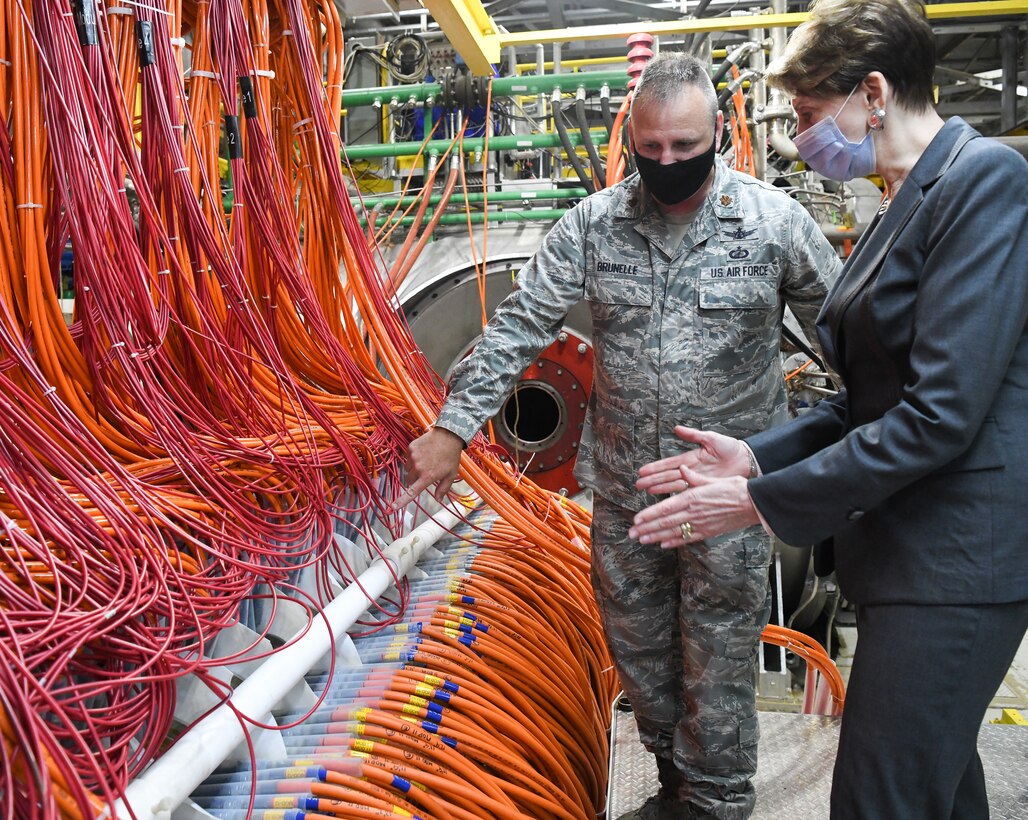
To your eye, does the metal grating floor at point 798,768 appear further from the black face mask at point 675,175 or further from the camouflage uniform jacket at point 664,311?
the black face mask at point 675,175

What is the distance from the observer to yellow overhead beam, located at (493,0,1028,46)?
12.0 ft

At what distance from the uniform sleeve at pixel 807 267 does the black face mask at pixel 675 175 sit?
0.22 m

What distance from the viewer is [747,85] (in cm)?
451

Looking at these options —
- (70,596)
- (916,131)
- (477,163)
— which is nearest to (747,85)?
(477,163)

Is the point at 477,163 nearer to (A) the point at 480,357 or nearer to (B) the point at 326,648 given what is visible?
(A) the point at 480,357

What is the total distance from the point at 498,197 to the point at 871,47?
8.67ft

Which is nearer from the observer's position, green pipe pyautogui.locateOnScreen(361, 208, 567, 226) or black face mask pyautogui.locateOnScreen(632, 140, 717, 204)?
black face mask pyautogui.locateOnScreen(632, 140, 717, 204)

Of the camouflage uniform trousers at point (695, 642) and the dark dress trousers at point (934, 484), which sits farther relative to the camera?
the camouflage uniform trousers at point (695, 642)

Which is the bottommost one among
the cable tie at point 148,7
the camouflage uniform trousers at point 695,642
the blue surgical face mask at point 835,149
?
the camouflage uniform trousers at point 695,642

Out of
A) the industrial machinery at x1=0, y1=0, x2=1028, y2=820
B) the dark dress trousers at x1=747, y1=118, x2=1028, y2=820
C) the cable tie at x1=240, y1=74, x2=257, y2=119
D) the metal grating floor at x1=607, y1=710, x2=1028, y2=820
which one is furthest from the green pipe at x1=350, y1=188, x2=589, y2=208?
the dark dress trousers at x1=747, y1=118, x2=1028, y2=820

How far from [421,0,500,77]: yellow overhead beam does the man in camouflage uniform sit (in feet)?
4.34

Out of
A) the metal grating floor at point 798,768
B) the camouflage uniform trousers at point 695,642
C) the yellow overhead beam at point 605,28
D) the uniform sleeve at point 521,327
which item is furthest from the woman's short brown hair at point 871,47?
the yellow overhead beam at point 605,28

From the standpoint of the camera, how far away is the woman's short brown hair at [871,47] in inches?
48.7

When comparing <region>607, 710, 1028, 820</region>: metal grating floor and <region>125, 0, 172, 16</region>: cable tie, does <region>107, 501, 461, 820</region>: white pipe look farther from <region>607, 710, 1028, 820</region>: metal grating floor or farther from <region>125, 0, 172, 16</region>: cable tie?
<region>125, 0, 172, 16</region>: cable tie
